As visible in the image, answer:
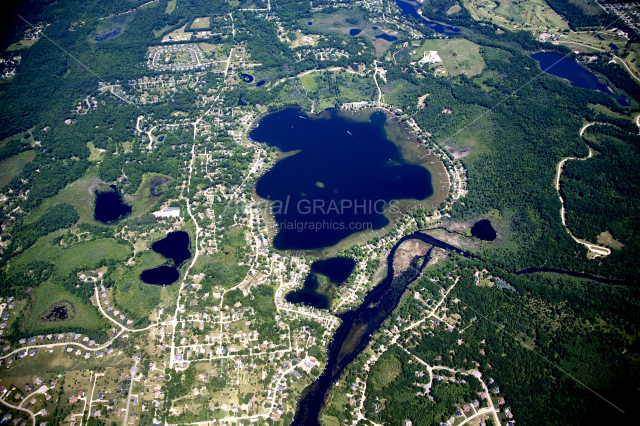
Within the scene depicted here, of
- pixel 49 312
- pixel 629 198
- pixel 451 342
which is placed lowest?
pixel 49 312

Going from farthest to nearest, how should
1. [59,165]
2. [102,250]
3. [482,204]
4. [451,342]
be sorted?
[59,165]
[482,204]
[102,250]
[451,342]

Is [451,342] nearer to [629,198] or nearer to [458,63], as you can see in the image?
[629,198]

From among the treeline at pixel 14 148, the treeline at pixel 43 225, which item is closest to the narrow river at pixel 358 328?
the treeline at pixel 43 225

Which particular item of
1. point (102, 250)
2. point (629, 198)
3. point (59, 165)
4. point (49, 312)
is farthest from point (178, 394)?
point (629, 198)

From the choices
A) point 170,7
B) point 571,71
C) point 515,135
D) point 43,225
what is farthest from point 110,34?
point 571,71

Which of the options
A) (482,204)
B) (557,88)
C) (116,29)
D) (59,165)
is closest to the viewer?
(482,204)

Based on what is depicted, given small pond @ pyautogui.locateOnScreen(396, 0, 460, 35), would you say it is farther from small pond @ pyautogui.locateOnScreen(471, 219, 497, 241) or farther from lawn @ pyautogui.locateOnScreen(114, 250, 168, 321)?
lawn @ pyautogui.locateOnScreen(114, 250, 168, 321)

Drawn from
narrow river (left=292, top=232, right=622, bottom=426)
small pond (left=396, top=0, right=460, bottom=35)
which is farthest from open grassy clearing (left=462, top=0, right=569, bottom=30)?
narrow river (left=292, top=232, right=622, bottom=426)
